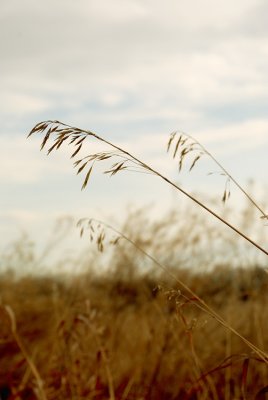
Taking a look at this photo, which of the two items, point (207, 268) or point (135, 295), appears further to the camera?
point (135, 295)

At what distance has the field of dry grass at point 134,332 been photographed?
9.14ft

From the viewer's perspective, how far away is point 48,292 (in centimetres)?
723

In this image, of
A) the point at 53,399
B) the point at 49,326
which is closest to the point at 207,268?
the point at 49,326

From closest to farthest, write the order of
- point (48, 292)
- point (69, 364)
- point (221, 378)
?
1. point (69, 364)
2. point (221, 378)
3. point (48, 292)

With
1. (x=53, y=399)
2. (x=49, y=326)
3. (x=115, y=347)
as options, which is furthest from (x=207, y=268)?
(x=53, y=399)

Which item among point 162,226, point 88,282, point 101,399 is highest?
point 162,226

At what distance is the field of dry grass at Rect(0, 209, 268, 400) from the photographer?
279 centimetres

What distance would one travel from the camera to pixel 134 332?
4.46 meters

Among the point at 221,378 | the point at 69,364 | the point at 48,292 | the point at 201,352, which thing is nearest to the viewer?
the point at 69,364

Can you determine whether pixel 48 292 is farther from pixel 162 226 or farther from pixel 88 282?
pixel 162 226

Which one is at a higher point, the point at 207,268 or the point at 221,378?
the point at 207,268

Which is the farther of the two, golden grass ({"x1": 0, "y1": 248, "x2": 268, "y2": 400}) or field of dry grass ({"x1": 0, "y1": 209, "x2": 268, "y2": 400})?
field of dry grass ({"x1": 0, "y1": 209, "x2": 268, "y2": 400})

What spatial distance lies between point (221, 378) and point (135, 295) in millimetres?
2883

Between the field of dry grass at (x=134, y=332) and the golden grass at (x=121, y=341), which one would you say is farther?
the field of dry grass at (x=134, y=332)
